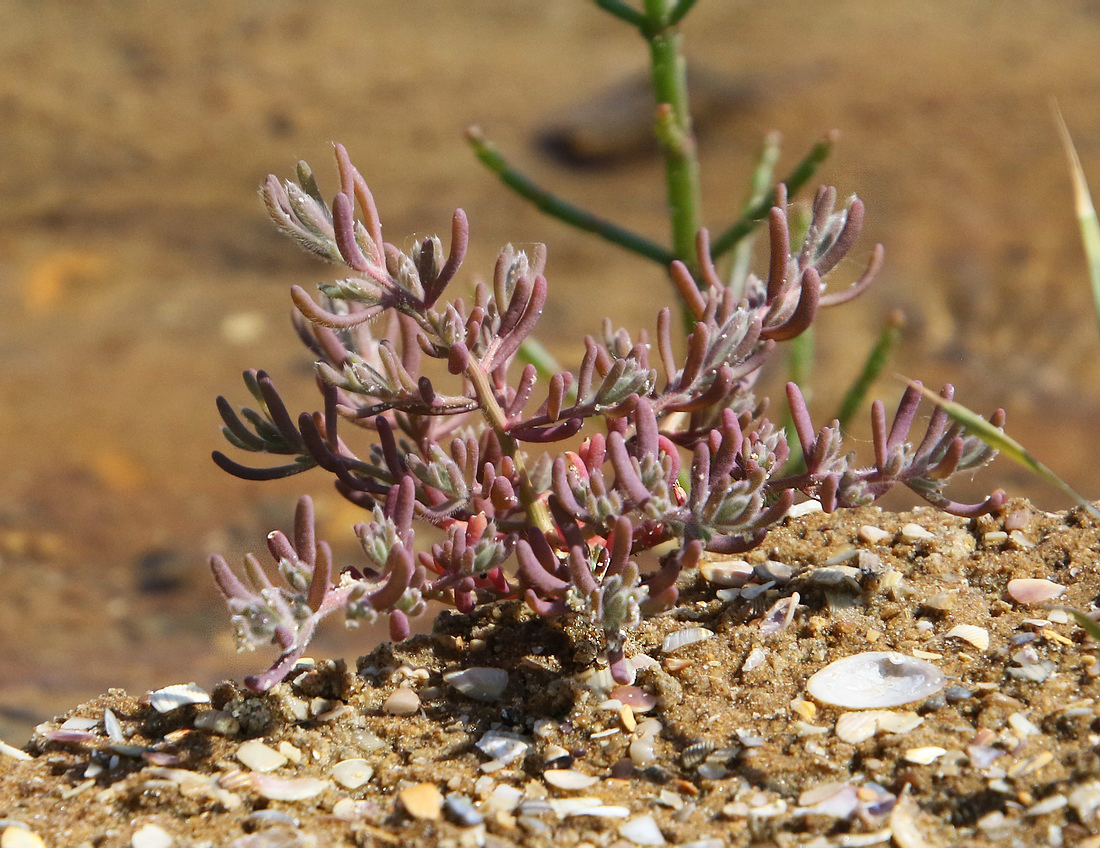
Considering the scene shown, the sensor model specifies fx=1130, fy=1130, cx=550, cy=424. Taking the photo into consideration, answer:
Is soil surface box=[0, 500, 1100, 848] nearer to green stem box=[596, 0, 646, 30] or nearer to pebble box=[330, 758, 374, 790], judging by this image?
pebble box=[330, 758, 374, 790]

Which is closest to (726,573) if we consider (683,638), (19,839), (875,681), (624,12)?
(683,638)

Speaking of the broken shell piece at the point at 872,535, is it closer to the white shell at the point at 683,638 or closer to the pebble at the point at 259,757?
the white shell at the point at 683,638

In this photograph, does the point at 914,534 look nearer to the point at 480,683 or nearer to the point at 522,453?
the point at 522,453

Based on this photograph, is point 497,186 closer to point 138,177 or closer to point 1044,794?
point 138,177

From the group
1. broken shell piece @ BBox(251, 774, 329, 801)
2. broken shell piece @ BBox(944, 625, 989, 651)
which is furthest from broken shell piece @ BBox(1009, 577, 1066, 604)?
broken shell piece @ BBox(251, 774, 329, 801)

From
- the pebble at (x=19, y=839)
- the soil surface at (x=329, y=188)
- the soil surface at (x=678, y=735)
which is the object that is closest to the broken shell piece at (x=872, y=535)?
the soil surface at (x=678, y=735)

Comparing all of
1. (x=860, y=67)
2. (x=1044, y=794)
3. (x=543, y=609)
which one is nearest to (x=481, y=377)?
(x=543, y=609)

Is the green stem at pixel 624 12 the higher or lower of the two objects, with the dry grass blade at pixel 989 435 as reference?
higher
